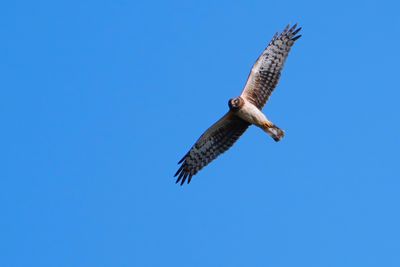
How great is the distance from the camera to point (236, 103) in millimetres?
14867

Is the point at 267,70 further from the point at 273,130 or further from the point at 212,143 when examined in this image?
the point at 212,143

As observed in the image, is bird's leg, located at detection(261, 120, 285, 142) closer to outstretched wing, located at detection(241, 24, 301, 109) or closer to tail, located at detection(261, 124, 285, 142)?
tail, located at detection(261, 124, 285, 142)

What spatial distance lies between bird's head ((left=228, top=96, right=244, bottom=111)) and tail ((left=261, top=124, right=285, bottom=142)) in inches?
25.9

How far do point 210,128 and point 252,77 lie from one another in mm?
1401

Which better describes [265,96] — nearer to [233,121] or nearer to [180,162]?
[233,121]

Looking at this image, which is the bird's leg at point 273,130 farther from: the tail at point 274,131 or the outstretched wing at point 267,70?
the outstretched wing at point 267,70

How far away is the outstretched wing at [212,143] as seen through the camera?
51.0ft

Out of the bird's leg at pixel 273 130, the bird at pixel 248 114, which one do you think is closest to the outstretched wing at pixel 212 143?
the bird at pixel 248 114

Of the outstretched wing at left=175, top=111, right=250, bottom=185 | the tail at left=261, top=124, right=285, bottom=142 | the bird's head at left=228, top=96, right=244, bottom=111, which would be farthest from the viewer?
the outstretched wing at left=175, top=111, right=250, bottom=185

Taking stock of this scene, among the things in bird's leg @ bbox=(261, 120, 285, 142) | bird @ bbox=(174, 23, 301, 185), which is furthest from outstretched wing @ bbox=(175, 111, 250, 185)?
bird's leg @ bbox=(261, 120, 285, 142)

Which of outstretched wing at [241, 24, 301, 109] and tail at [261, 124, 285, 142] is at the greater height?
outstretched wing at [241, 24, 301, 109]

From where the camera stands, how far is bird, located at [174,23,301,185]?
14.9 metres

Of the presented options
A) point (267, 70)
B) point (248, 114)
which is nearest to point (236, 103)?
point (248, 114)

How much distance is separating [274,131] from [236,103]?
0.98 metres
